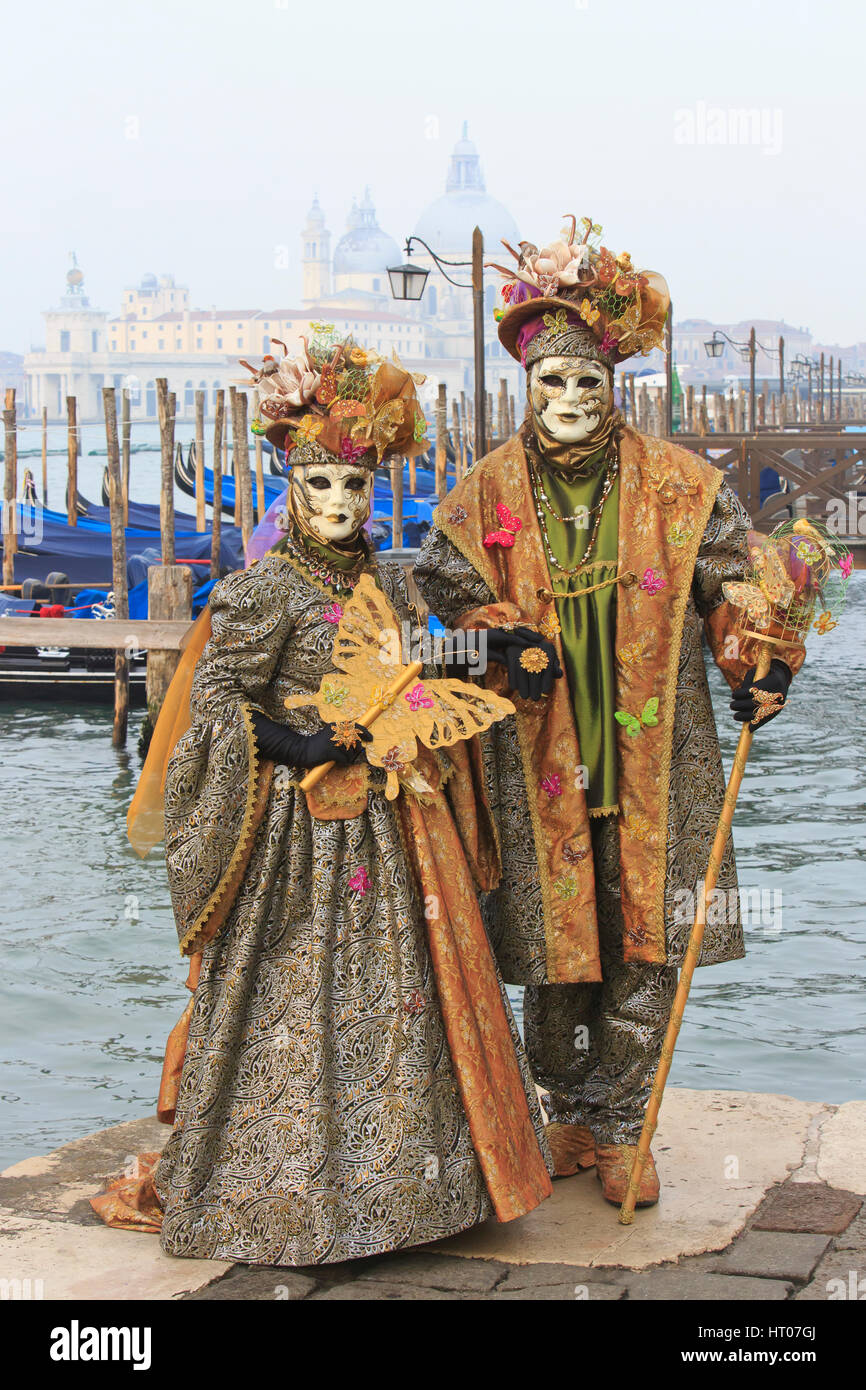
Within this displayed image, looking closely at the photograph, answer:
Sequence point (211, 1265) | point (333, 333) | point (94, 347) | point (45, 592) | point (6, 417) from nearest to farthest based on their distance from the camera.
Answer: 1. point (211, 1265)
2. point (333, 333)
3. point (45, 592)
4. point (6, 417)
5. point (94, 347)

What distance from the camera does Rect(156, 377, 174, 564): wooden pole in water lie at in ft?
41.3

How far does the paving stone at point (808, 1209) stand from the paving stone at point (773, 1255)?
0.04 meters

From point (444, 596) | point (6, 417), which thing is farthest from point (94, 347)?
point (444, 596)

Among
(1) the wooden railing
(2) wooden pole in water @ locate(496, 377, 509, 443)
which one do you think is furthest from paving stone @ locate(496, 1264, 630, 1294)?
(2) wooden pole in water @ locate(496, 377, 509, 443)

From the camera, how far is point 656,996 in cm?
315

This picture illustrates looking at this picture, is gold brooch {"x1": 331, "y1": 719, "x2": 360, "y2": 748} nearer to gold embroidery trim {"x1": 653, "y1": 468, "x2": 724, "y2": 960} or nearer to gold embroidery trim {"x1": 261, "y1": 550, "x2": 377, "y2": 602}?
gold embroidery trim {"x1": 261, "y1": 550, "x2": 377, "y2": 602}

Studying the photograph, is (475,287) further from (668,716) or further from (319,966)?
(319,966)

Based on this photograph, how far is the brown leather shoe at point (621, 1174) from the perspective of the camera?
10.0 ft

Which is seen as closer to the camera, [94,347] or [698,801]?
[698,801]

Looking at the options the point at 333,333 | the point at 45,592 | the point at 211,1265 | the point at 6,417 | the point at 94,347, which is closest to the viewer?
the point at 211,1265

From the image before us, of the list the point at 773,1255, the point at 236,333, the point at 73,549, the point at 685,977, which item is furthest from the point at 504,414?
the point at 236,333

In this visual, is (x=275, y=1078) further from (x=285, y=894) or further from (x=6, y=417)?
(x=6, y=417)

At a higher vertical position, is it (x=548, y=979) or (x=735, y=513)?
(x=735, y=513)

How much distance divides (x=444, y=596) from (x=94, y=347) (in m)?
122
